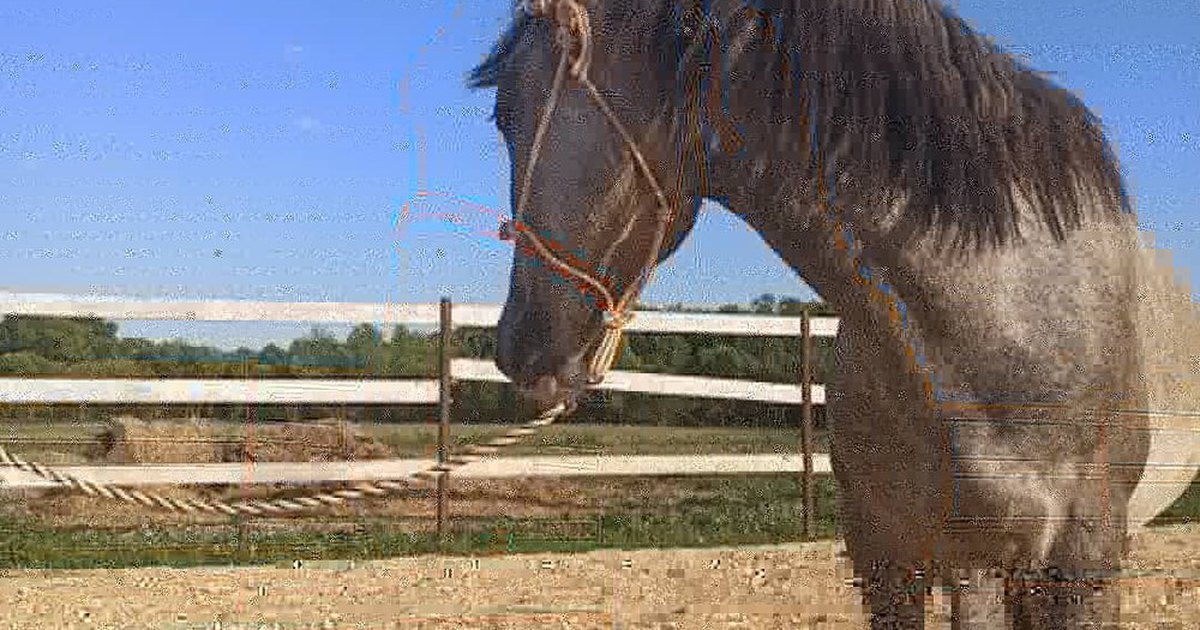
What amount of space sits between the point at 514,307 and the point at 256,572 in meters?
4.24

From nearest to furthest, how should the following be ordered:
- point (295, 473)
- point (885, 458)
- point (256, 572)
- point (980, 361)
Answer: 1. point (980, 361)
2. point (885, 458)
3. point (256, 572)
4. point (295, 473)

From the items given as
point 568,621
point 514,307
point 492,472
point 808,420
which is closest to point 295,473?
point 492,472

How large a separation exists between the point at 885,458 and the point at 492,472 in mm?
5237

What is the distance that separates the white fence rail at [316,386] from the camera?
240 inches

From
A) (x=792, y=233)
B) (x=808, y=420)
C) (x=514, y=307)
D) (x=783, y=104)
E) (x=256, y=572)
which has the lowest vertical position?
(x=256, y=572)

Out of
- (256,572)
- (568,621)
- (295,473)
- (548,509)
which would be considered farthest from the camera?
(548,509)

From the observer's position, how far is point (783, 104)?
1369 mm

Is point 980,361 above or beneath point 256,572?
above

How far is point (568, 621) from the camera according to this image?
160 inches

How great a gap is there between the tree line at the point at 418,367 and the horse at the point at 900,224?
3772 mm

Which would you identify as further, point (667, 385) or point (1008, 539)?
point (667, 385)

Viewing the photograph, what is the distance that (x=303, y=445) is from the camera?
21.6 feet

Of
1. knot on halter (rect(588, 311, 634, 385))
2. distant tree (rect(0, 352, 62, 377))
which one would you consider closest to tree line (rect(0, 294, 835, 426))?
distant tree (rect(0, 352, 62, 377))

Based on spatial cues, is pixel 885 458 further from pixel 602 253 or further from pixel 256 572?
pixel 256 572
